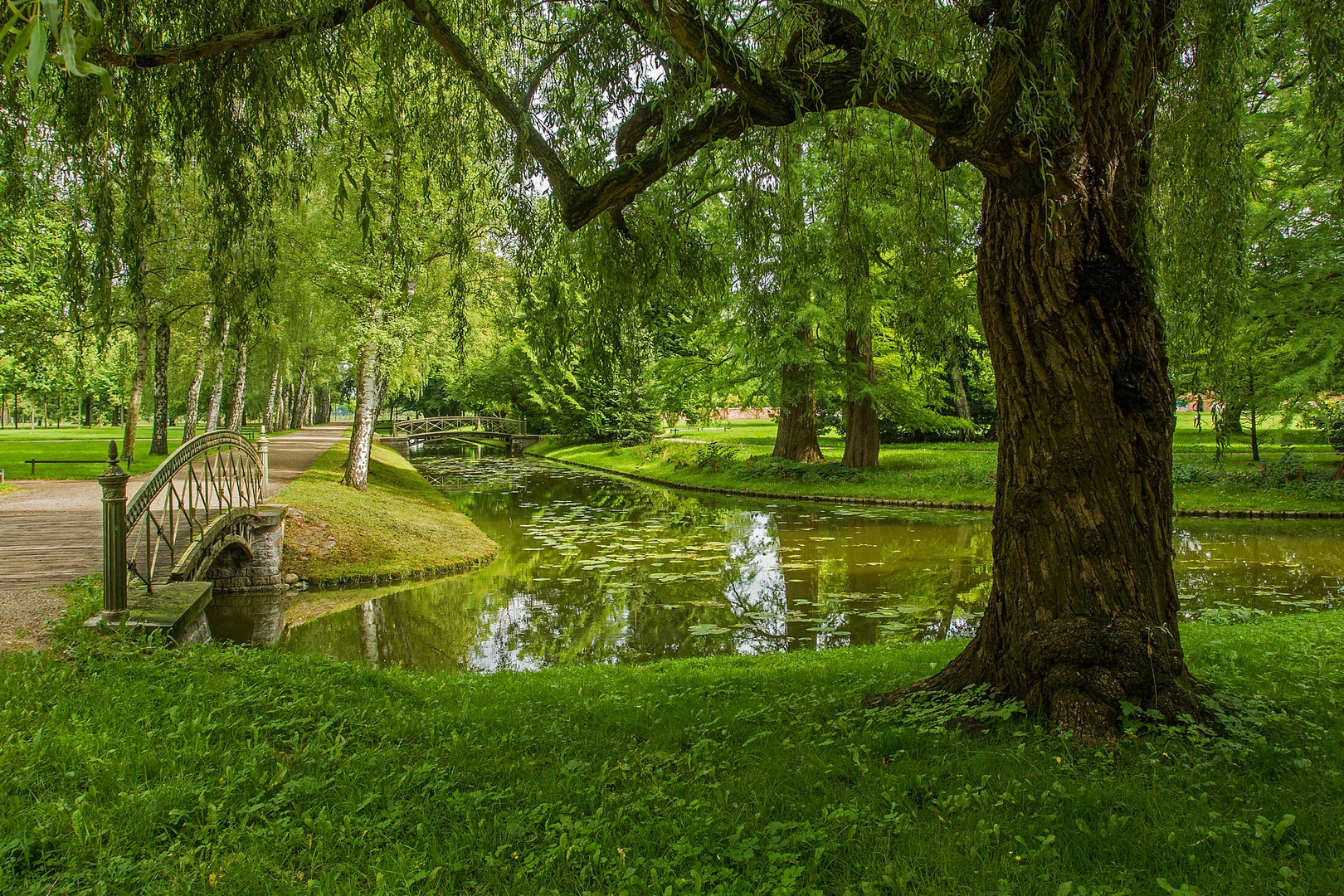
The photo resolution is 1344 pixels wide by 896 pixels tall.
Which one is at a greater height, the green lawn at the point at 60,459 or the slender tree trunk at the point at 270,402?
the slender tree trunk at the point at 270,402

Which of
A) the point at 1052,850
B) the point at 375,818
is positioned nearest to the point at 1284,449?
the point at 1052,850

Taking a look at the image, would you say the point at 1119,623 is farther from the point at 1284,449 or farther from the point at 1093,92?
the point at 1284,449

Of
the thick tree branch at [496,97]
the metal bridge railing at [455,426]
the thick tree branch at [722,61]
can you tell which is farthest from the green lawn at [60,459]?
the metal bridge railing at [455,426]

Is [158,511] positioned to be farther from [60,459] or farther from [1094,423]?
[1094,423]

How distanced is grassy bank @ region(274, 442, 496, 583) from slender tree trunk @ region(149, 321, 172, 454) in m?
5.85

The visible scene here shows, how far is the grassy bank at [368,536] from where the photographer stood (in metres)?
12.7

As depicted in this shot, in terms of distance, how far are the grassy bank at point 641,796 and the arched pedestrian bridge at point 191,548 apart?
5.08 feet

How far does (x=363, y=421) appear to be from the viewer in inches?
693

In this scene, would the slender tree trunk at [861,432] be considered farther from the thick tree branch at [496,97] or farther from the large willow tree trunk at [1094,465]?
the large willow tree trunk at [1094,465]

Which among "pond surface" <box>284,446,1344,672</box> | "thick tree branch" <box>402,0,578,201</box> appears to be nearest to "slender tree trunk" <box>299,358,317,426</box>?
"pond surface" <box>284,446,1344,672</box>

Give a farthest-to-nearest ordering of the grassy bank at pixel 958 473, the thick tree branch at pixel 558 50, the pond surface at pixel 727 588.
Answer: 1. the grassy bank at pixel 958 473
2. the pond surface at pixel 727 588
3. the thick tree branch at pixel 558 50

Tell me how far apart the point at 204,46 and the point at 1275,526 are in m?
19.2

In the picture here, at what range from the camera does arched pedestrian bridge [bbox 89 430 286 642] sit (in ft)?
21.3

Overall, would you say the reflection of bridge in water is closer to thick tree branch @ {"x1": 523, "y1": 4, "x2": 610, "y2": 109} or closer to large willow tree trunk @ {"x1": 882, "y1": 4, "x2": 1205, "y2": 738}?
thick tree branch @ {"x1": 523, "y1": 4, "x2": 610, "y2": 109}
